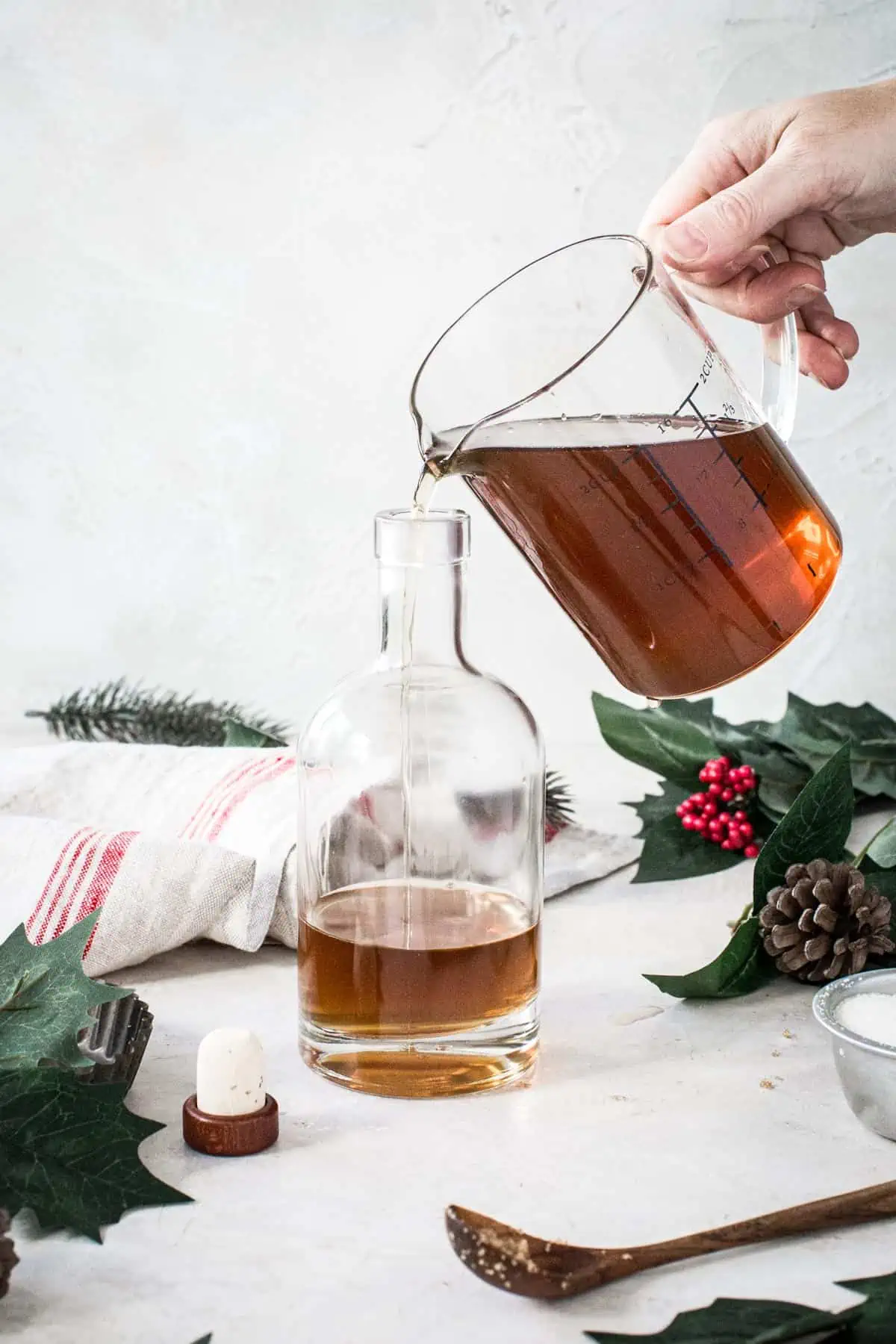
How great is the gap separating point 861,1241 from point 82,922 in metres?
0.37

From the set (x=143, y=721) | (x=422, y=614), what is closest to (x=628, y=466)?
(x=422, y=614)

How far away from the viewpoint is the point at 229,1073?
68cm

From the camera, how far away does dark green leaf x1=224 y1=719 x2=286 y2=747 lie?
1211 millimetres

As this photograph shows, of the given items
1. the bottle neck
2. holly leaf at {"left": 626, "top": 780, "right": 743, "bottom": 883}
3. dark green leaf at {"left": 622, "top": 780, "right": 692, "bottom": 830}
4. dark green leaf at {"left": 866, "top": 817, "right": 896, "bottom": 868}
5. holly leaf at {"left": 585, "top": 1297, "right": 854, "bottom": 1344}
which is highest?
the bottle neck

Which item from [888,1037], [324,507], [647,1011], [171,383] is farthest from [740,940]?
[171,383]

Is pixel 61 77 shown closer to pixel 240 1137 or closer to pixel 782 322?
pixel 782 322

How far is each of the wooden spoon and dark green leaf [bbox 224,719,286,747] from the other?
25.8 inches

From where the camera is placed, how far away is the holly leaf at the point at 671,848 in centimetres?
105

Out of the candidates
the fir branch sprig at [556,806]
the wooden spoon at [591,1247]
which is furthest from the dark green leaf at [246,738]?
the wooden spoon at [591,1247]

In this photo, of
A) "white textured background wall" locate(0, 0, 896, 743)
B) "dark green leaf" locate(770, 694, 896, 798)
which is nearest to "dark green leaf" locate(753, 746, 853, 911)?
"dark green leaf" locate(770, 694, 896, 798)

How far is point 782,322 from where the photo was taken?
0.83 m

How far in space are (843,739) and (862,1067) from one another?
463 millimetres

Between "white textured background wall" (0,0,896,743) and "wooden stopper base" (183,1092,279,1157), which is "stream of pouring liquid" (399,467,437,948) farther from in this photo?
"white textured background wall" (0,0,896,743)

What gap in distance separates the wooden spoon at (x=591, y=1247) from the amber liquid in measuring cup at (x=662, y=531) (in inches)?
9.4
